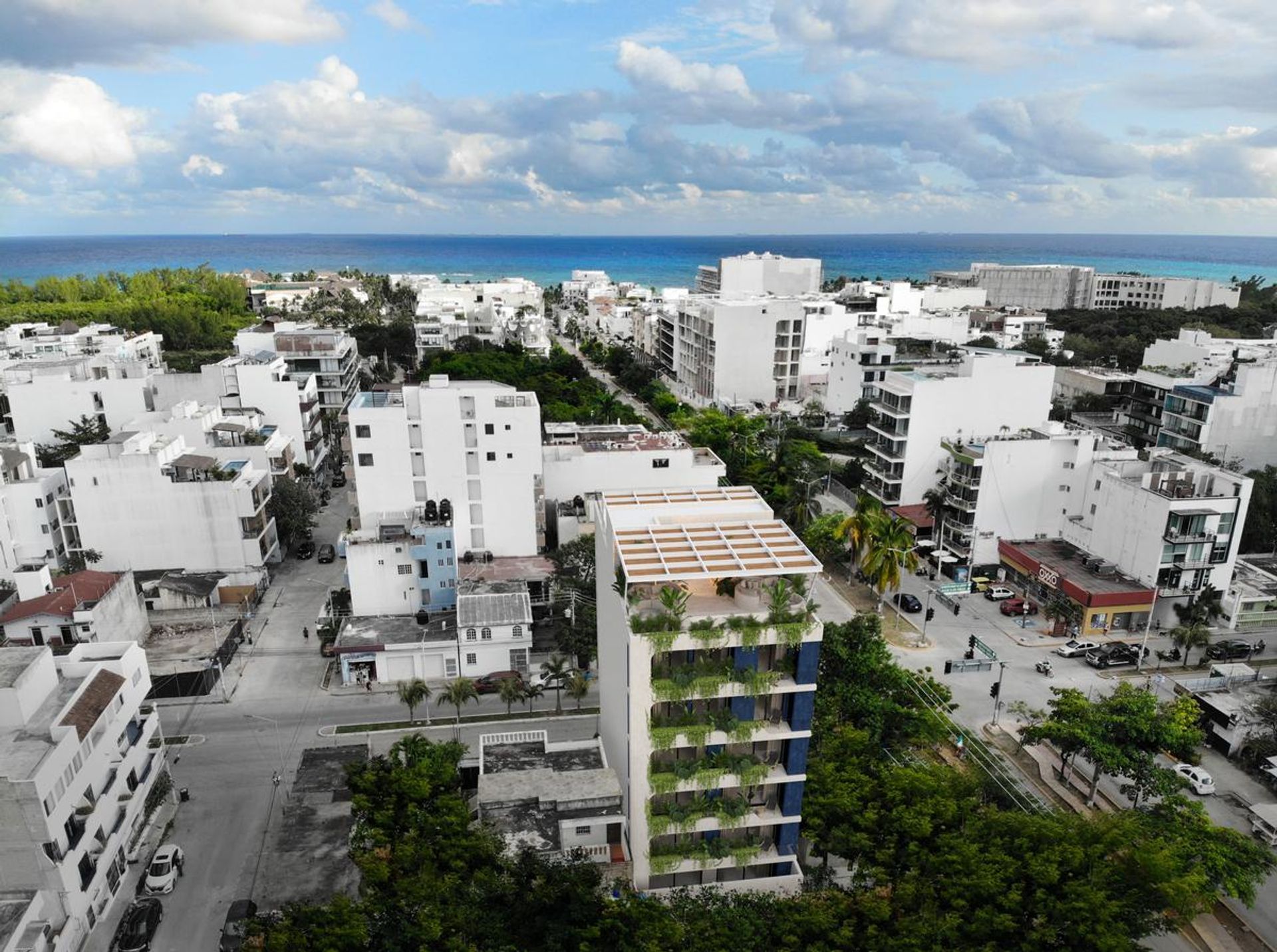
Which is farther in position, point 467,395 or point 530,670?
point 467,395

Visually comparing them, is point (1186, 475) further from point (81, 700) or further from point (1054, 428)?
point (81, 700)

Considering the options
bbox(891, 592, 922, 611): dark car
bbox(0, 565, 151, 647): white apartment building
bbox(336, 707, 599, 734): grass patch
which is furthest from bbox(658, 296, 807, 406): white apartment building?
bbox(0, 565, 151, 647): white apartment building

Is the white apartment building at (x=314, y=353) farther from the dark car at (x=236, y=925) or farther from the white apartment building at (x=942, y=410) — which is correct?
the dark car at (x=236, y=925)

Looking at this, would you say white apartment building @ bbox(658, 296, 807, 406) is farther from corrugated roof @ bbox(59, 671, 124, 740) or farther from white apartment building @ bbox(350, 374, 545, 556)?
corrugated roof @ bbox(59, 671, 124, 740)

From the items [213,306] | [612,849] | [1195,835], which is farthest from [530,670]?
[213,306]

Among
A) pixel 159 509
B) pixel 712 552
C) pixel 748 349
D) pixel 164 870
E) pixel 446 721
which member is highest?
pixel 712 552

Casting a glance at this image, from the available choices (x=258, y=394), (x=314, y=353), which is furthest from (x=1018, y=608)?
(x=314, y=353)

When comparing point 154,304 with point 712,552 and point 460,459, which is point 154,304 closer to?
point 460,459
